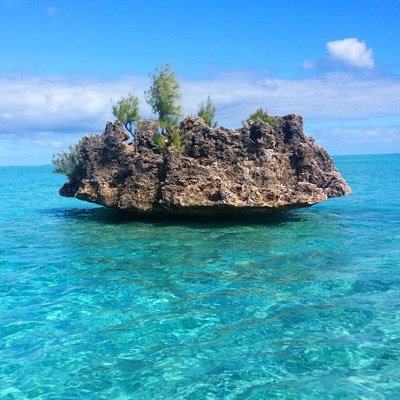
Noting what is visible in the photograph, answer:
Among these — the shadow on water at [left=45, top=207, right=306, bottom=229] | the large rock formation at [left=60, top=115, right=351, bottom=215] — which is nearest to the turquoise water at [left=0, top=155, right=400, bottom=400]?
the large rock formation at [left=60, top=115, right=351, bottom=215]

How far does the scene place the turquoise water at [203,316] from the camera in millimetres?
6742

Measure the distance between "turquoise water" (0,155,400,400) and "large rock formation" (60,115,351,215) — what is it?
2087 mm

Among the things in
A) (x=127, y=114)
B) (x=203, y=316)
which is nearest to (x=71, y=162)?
(x=127, y=114)

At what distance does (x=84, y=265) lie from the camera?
45.0 feet

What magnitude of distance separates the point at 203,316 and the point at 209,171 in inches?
427

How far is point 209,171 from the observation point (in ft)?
63.7

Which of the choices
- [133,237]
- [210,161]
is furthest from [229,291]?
[210,161]

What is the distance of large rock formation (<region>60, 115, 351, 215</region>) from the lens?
19.1 meters

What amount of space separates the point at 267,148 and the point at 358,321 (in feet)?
Result: 42.1

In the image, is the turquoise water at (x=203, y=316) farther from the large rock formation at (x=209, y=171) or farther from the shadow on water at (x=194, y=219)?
the shadow on water at (x=194, y=219)

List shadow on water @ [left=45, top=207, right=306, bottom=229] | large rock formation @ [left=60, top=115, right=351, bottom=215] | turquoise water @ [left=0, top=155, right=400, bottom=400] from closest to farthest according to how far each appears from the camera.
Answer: turquoise water @ [left=0, top=155, right=400, bottom=400]
large rock formation @ [left=60, top=115, right=351, bottom=215]
shadow on water @ [left=45, top=207, right=306, bottom=229]

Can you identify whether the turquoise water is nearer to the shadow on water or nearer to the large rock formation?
the large rock formation

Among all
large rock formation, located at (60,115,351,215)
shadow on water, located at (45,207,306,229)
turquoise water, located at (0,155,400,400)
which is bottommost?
turquoise water, located at (0,155,400,400)

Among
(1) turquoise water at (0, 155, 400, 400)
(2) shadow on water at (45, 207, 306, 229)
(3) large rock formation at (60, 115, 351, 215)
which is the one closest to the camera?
(1) turquoise water at (0, 155, 400, 400)
